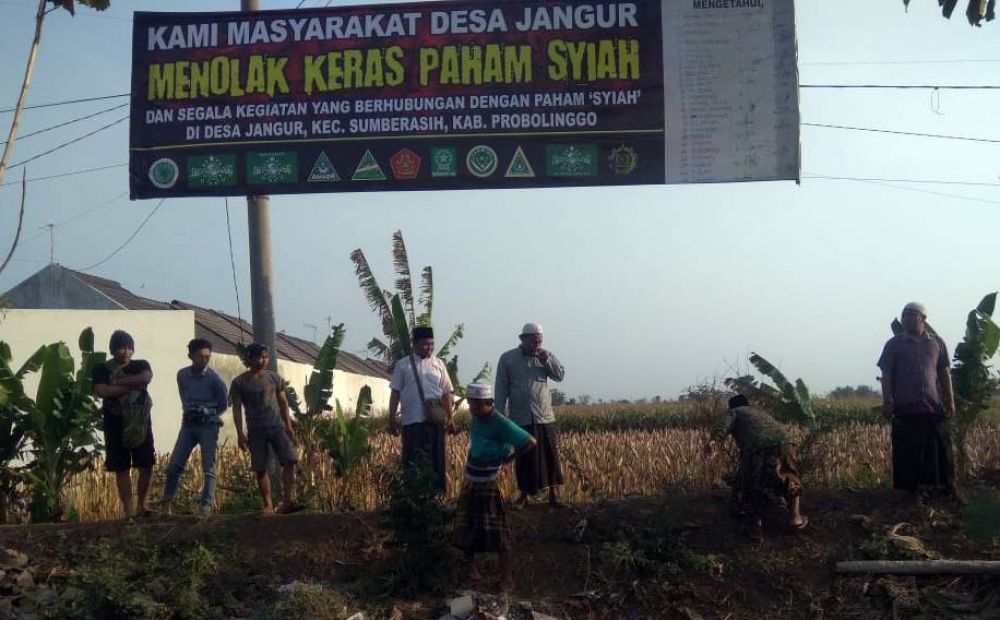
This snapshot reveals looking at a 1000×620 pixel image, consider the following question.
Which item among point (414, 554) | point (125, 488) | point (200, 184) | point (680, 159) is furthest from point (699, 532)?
point (200, 184)

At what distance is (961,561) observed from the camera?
8258mm

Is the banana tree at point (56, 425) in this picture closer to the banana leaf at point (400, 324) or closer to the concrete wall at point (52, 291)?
the banana leaf at point (400, 324)

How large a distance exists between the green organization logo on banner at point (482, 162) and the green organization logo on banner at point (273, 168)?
1.98 meters

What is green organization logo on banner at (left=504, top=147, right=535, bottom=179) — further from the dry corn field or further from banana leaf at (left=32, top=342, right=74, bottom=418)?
banana leaf at (left=32, top=342, right=74, bottom=418)

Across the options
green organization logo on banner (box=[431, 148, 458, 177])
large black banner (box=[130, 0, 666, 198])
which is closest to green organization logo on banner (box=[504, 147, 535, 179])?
large black banner (box=[130, 0, 666, 198])

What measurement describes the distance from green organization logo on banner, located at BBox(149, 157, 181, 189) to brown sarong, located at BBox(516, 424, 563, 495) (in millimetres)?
5358

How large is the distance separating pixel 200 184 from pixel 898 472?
8.02 meters

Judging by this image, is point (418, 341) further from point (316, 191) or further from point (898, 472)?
point (898, 472)

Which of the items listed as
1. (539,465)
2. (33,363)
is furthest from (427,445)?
(33,363)

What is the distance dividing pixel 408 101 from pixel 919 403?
6.31 meters

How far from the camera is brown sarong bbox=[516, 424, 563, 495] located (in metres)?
9.05

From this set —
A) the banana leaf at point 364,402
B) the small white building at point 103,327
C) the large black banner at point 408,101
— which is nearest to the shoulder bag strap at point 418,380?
the banana leaf at point 364,402

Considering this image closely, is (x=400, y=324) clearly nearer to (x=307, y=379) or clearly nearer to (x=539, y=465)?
(x=539, y=465)

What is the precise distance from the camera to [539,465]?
9055mm
